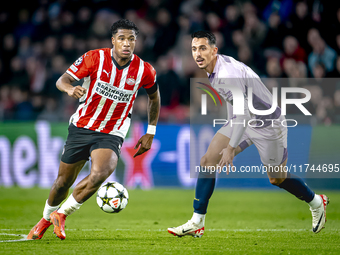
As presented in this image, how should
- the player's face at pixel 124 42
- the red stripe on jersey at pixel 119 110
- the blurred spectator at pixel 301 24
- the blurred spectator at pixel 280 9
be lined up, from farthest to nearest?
1. the blurred spectator at pixel 280 9
2. the blurred spectator at pixel 301 24
3. the red stripe on jersey at pixel 119 110
4. the player's face at pixel 124 42

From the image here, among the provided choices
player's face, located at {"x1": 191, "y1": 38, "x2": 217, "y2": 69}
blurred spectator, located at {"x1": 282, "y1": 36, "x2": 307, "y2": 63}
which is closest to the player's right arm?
player's face, located at {"x1": 191, "y1": 38, "x2": 217, "y2": 69}

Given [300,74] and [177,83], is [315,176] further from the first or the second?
[177,83]

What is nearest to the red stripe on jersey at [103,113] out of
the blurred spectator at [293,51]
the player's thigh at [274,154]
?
the player's thigh at [274,154]

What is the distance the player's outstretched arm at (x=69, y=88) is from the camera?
472 centimetres

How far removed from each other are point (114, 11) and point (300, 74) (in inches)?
228

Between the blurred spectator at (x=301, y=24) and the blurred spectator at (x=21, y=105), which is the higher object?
the blurred spectator at (x=301, y=24)

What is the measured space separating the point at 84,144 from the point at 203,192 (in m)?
1.50

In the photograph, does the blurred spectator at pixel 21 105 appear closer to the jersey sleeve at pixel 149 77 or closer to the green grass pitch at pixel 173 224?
the green grass pitch at pixel 173 224

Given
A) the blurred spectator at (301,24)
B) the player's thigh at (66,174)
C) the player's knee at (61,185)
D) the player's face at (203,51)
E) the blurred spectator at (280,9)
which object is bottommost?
the player's knee at (61,185)

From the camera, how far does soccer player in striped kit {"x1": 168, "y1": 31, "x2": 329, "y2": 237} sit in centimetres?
534

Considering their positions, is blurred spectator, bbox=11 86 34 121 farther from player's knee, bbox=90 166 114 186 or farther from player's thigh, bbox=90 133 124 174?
player's knee, bbox=90 166 114 186

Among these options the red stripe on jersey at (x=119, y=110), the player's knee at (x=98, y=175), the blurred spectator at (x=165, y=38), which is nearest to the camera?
the player's knee at (x=98, y=175)

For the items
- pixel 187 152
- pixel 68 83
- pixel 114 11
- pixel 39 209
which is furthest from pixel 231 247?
pixel 114 11

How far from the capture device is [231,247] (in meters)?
4.80
